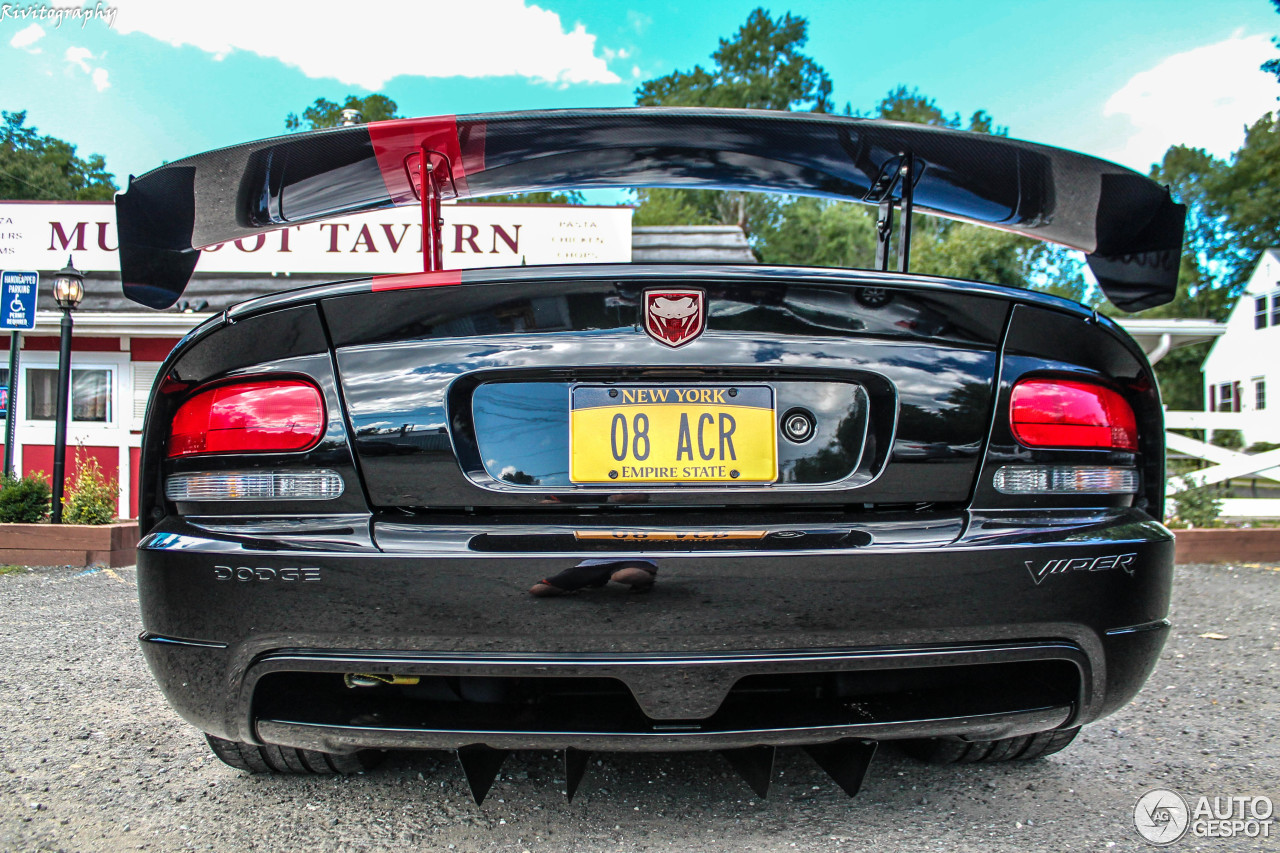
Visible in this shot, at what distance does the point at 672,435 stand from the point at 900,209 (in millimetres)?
1424

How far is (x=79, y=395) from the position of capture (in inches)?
404

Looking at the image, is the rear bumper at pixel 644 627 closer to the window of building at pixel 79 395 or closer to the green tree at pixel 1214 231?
the window of building at pixel 79 395

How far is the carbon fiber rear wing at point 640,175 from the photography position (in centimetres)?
179

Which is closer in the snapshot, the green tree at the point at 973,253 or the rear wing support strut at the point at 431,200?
the rear wing support strut at the point at 431,200

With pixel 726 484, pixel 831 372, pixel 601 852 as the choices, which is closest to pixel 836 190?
pixel 831 372

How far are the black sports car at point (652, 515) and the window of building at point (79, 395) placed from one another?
425 inches

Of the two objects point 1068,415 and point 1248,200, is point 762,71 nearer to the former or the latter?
point 1248,200

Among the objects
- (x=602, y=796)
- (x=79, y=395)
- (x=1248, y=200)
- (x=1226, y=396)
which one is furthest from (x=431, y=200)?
(x=1248, y=200)

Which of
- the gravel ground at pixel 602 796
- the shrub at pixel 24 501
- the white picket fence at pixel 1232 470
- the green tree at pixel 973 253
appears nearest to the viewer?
→ the gravel ground at pixel 602 796

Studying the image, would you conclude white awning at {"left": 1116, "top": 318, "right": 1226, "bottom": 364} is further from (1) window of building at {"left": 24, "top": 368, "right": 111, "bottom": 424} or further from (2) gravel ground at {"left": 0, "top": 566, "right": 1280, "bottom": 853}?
(1) window of building at {"left": 24, "top": 368, "right": 111, "bottom": 424}

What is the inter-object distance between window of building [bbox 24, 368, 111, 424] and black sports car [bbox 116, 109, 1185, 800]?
10.8m

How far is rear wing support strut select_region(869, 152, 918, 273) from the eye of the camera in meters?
2.02

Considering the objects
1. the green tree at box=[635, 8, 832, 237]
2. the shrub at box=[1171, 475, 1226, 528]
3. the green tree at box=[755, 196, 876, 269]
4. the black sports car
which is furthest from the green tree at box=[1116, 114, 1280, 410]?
the black sports car

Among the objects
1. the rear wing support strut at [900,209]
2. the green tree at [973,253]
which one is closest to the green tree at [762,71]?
the green tree at [973,253]
